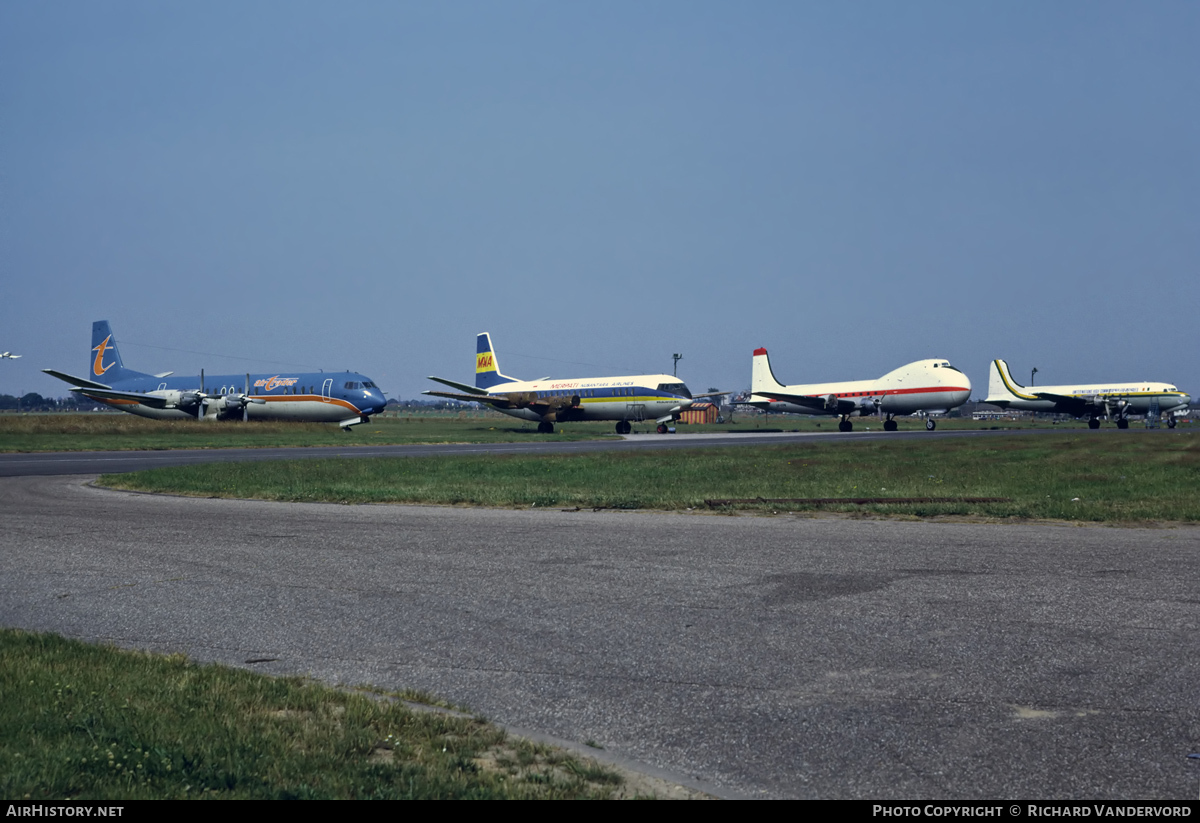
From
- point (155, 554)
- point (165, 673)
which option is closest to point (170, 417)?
point (155, 554)

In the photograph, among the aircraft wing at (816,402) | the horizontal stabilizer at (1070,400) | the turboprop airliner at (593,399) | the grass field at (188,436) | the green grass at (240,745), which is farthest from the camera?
the horizontal stabilizer at (1070,400)

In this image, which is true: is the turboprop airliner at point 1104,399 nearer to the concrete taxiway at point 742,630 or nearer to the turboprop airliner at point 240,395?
the turboprop airliner at point 240,395

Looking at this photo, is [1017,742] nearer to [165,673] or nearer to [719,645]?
[719,645]

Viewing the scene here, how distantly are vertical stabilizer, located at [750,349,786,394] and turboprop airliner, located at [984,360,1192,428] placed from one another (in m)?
22.6

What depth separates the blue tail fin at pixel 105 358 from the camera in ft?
264

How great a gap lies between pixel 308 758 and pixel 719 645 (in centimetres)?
384

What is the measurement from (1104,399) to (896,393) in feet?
72.2

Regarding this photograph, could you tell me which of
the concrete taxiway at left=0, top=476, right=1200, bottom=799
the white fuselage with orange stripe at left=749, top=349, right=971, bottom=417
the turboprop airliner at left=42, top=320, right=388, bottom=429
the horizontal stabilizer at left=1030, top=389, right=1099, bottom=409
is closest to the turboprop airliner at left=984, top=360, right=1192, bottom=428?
the horizontal stabilizer at left=1030, top=389, right=1099, bottom=409

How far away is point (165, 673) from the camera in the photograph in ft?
23.1

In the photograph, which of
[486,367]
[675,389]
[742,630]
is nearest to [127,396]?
[486,367]

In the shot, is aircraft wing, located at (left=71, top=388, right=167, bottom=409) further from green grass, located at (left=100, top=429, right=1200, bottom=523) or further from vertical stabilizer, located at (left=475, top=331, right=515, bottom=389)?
green grass, located at (left=100, top=429, right=1200, bottom=523)

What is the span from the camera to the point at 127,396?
76000 mm

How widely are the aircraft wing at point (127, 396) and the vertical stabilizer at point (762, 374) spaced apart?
4879 cm

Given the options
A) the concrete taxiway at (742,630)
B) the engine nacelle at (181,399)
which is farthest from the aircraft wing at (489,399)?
the concrete taxiway at (742,630)
